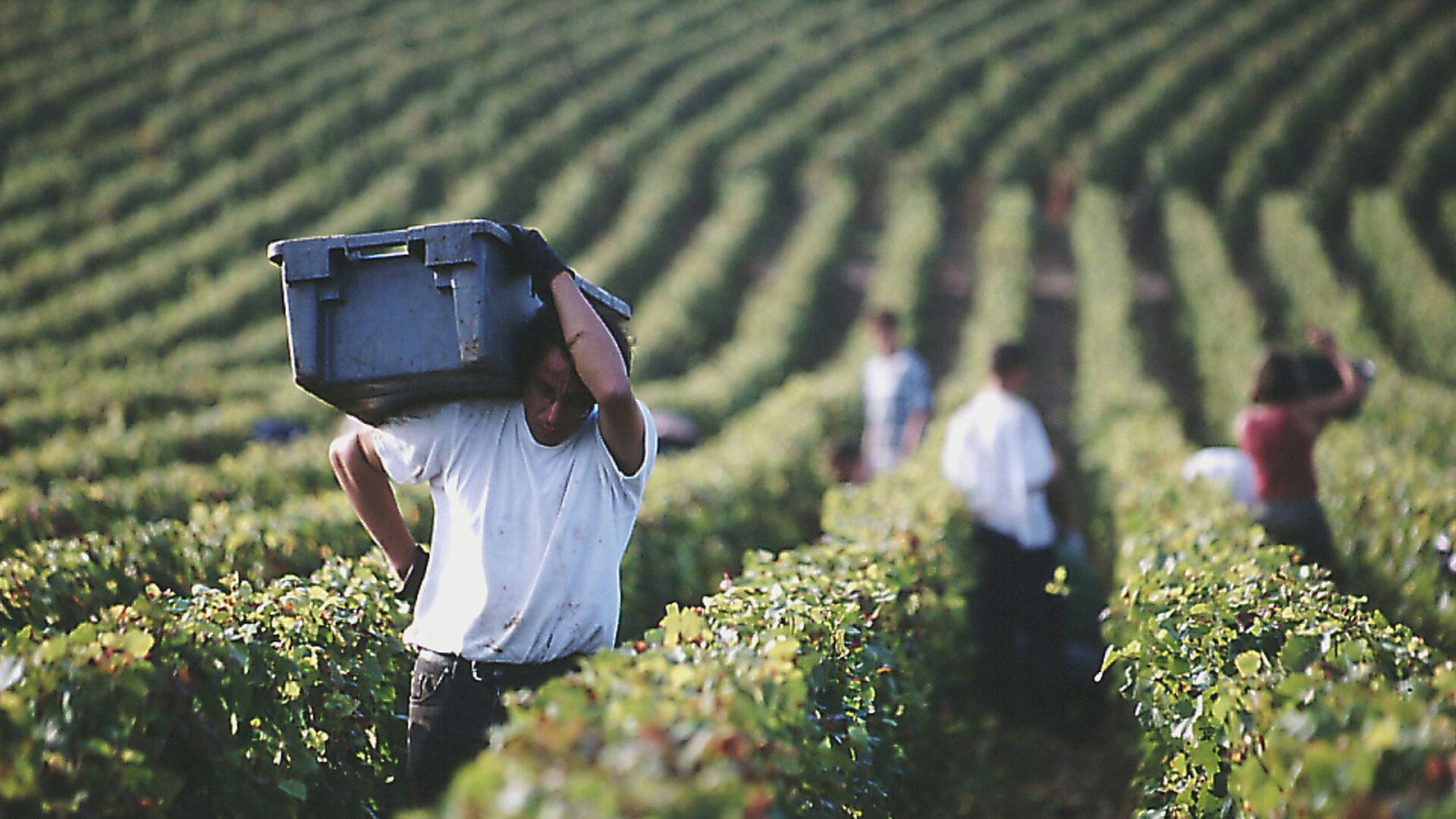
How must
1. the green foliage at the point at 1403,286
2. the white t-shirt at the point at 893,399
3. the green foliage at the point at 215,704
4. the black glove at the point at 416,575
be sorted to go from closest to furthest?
the green foliage at the point at 215,704 < the black glove at the point at 416,575 < the white t-shirt at the point at 893,399 < the green foliage at the point at 1403,286

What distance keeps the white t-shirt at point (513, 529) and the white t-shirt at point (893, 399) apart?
20.4ft

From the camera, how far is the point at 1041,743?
19.1 ft

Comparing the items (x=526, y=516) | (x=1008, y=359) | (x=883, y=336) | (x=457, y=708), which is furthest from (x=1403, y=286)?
(x=457, y=708)

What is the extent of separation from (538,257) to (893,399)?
21.2 feet

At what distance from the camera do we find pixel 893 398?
29.6 ft

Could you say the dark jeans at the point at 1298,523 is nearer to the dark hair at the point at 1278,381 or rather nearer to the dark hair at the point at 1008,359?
the dark hair at the point at 1278,381

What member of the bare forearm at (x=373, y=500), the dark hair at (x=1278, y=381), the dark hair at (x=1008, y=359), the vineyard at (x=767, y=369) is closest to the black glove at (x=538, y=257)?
the bare forearm at (x=373, y=500)

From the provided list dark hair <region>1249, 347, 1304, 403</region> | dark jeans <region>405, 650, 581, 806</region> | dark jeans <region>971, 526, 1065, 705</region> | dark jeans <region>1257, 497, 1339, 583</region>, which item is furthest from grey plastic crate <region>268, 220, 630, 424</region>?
dark jeans <region>1257, 497, 1339, 583</region>

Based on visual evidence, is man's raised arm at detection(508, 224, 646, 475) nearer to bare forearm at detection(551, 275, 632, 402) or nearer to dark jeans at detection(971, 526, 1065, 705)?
bare forearm at detection(551, 275, 632, 402)

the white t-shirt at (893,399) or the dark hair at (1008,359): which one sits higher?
the dark hair at (1008,359)

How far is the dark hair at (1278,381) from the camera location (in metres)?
5.63

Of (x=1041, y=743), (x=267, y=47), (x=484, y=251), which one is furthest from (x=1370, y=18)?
(x=484, y=251)

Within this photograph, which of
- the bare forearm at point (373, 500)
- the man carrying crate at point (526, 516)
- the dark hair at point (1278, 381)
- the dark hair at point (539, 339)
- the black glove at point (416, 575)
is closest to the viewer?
the man carrying crate at point (526, 516)

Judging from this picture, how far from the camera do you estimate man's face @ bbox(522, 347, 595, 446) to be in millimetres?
2822
